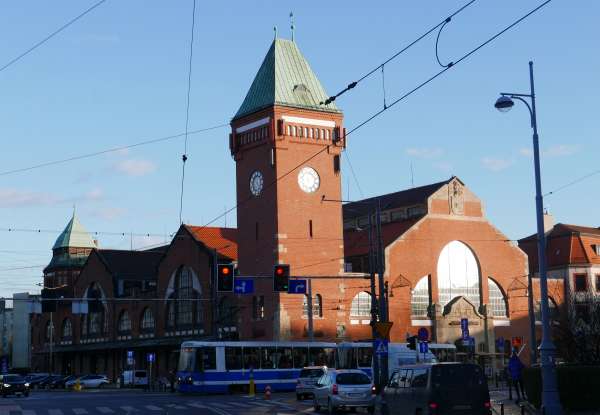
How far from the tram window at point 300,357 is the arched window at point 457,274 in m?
26.4

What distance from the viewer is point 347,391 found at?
3441 centimetres

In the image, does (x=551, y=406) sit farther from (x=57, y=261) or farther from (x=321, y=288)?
(x=57, y=261)

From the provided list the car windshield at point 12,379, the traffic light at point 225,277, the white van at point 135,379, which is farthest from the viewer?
the white van at point 135,379

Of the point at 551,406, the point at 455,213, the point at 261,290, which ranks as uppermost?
the point at 455,213

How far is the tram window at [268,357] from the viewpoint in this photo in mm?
55250

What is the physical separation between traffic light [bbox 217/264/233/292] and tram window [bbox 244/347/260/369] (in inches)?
547

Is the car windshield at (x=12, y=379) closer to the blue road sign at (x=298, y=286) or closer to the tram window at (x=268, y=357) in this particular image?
the tram window at (x=268, y=357)

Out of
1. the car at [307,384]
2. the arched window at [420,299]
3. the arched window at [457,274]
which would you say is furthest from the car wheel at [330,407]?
the arched window at [457,274]

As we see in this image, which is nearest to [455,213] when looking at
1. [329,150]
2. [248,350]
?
[329,150]

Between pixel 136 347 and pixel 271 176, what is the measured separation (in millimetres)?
29570

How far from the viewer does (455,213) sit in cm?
8319

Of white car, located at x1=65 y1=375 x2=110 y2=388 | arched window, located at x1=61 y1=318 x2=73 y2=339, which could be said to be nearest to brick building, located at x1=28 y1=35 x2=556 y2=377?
white car, located at x1=65 y1=375 x2=110 y2=388

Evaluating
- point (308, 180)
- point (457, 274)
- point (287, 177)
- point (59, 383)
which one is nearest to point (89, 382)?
point (59, 383)

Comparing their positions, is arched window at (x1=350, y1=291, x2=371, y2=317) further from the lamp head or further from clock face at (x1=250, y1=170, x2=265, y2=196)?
the lamp head
